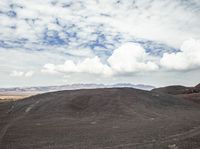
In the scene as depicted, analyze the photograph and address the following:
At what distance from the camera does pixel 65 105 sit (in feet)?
132

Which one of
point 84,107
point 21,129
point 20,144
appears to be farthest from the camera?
point 84,107

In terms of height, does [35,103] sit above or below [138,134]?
above

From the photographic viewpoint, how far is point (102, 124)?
28.5 meters

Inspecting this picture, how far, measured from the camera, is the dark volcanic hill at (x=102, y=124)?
1873cm

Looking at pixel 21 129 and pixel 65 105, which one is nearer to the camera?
pixel 21 129

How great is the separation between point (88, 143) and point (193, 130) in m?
9.81

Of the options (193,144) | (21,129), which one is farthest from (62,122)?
(193,144)

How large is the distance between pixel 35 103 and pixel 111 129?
2078 centimetres

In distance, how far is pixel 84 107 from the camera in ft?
130

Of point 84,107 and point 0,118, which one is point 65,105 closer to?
point 84,107

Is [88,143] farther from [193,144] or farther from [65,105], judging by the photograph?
[65,105]

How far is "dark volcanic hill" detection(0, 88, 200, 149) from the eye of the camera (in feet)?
61.5

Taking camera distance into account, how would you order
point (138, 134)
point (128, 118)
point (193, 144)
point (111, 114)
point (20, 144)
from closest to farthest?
1. point (193, 144)
2. point (20, 144)
3. point (138, 134)
4. point (128, 118)
5. point (111, 114)

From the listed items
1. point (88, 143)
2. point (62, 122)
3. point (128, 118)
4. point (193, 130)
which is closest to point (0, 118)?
point (62, 122)
